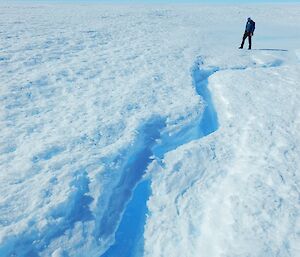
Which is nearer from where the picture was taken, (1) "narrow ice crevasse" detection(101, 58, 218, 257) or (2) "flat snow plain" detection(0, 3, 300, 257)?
(2) "flat snow plain" detection(0, 3, 300, 257)

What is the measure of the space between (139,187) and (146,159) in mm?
534

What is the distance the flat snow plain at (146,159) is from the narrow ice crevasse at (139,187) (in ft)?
0.05

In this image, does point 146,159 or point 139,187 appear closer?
point 139,187

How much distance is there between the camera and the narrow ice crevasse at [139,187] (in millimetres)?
3877

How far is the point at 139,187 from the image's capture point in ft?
15.2

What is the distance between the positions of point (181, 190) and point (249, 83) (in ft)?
14.2

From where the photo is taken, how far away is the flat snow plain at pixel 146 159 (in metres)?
3.75

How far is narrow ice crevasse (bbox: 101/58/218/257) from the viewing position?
388cm

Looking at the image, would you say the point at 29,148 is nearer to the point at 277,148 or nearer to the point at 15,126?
the point at 15,126

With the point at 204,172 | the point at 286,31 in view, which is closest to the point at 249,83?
the point at 204,172

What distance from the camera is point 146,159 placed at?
5.05 m

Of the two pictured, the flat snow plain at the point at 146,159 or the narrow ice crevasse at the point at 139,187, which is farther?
the narrow ice crevasse at the point at 139,187

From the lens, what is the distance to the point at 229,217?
406 centimetres

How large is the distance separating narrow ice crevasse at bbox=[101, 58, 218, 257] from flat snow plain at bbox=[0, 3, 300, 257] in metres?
0.02
